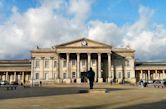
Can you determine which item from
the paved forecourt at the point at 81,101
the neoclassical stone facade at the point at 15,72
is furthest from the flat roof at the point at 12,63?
the paved forecourt at the point at 81,101

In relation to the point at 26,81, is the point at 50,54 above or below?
above

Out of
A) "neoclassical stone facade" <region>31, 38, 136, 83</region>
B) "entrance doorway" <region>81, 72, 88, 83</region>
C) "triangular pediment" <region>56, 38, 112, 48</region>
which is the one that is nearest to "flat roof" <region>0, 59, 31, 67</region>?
"neoclassical stone facade" <region>31, 38, 136, 83</region>

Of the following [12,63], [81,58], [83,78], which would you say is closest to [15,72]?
[12,63]

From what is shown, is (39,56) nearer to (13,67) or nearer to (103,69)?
(13,67)

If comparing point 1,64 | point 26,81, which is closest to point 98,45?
point 26,81

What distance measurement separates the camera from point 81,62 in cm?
10656

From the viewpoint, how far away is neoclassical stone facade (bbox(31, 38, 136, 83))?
102812mm

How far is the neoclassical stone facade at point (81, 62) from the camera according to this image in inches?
4048

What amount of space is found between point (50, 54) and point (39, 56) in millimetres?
3442

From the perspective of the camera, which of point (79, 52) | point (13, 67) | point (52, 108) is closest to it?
point (52, 108)

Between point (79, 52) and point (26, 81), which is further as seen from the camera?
point (26, 81)

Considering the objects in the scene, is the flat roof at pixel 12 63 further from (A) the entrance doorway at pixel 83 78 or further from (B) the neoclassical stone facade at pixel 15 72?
(A) the entrance doorway at pixel 83 78

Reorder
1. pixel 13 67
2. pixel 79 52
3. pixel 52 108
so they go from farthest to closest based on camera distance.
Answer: pixel 13 67, pixel 79 52, pixel 52 108

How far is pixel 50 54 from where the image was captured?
107 m
